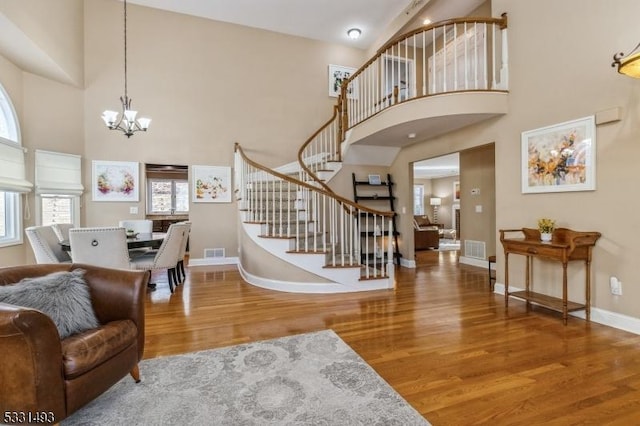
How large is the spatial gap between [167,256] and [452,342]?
3.64 metres

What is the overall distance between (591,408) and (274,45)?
7.44 metres

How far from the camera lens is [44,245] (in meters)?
3.53

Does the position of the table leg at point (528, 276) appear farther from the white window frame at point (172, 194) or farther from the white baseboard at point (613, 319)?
the white window frame at point (172, 194)

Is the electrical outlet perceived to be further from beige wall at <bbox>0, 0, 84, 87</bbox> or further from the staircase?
beige wall at <bbox>0, 0, 84, 87</bbox>

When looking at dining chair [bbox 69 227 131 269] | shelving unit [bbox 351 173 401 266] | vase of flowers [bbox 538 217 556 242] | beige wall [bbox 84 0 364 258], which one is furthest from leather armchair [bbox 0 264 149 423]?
shelving unit [bbox 351 173 401 266]

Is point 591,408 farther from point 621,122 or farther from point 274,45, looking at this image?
point 274,45

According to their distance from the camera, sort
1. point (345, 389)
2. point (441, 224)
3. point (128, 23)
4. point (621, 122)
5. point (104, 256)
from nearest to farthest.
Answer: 1. point (345, 389)
2. point (621, 122)
3. point (104, 256)
4. point (128, 23)
5. point (441, 224)

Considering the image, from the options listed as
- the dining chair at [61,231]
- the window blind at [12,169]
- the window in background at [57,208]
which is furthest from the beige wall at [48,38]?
the dining chair at [61,231]

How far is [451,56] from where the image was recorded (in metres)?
5.93

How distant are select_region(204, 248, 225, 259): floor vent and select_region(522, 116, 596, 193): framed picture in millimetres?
5416

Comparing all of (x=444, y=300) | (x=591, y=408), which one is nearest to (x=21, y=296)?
(x=591, y=408)

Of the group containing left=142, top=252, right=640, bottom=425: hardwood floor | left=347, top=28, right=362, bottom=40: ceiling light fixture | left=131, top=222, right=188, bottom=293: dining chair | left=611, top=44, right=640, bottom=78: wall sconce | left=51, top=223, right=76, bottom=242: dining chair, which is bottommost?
left=142, top=252, right=640, bottom=425: hardwood floor

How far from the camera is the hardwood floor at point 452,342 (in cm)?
185

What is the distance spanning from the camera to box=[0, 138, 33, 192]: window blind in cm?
425
